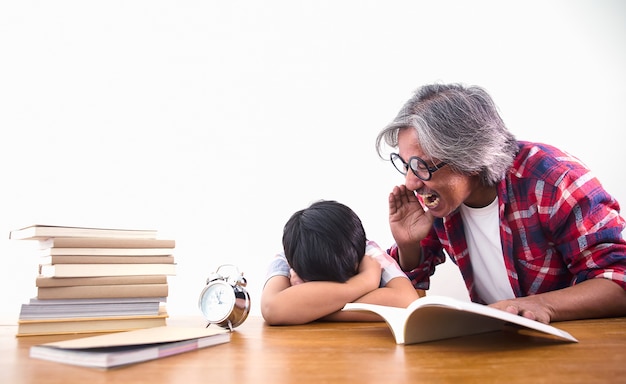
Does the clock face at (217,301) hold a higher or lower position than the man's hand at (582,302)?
higher

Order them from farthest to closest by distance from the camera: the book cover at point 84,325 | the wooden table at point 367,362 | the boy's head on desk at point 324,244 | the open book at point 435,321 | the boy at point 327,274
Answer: the boy's head on desk at point 324,244 < the boy at point 327,274 < the book cover at point 84,325 < the open book at point 435,321 < the wooden table at point 367,362

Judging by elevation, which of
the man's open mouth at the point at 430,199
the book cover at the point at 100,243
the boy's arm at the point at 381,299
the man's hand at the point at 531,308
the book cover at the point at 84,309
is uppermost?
the man's open mouth at the point at 430,199

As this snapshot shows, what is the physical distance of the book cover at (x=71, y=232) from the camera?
4.61 feet

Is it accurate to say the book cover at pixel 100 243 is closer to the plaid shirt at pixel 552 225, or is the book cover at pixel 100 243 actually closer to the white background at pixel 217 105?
the plaid shirt at pixel 552 225

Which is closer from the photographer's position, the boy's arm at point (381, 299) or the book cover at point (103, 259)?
the book cover at point (103, 259)

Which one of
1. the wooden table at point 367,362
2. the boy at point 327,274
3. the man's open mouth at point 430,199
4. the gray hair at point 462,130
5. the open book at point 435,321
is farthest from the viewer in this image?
the man's open mouth at point 430,199

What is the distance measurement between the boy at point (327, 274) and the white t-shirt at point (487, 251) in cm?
41

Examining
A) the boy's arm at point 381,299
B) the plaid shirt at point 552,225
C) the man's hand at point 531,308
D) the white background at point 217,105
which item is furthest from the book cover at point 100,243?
the white background at point 217,105

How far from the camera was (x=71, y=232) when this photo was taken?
143cm

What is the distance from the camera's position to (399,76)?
10.3 feet

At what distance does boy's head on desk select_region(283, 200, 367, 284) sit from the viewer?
5.71 feet

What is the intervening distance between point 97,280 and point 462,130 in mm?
1205

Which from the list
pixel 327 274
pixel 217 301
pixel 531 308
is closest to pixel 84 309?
pixel 217 301

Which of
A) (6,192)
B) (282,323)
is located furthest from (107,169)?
(282,323)
